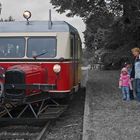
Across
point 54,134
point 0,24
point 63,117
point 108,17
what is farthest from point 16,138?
point 108,17

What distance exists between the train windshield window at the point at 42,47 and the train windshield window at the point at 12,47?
0.22m

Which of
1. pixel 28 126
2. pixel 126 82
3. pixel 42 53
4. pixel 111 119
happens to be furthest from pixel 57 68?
pixel 126 82

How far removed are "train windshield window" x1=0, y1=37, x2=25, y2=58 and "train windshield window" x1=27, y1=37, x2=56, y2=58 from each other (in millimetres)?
222

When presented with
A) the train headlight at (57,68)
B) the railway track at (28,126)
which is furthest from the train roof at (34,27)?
the railway track at (28,126)

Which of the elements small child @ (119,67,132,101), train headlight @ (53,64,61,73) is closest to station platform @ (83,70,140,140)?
small child @ (119,67,132,101)

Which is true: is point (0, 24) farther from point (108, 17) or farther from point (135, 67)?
point (108, 17)

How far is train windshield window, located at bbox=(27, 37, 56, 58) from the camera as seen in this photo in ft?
49.9

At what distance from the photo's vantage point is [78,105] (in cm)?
1911

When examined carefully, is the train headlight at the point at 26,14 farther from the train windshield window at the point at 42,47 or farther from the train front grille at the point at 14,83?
the train front grille at the point at 14,83

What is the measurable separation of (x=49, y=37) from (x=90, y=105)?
8.50 feet

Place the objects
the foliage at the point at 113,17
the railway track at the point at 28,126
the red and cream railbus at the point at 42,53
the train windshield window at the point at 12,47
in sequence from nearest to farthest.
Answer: the railway track at the point at 28,126, the red and cream railbus at the point at 42,53, the train windshield window at the point at 12,47, the foliage at the point at 113,17

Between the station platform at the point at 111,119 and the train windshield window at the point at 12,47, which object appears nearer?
the station platform at the point at 111,119

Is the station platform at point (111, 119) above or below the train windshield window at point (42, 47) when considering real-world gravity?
below

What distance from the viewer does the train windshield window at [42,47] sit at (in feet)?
49.9
